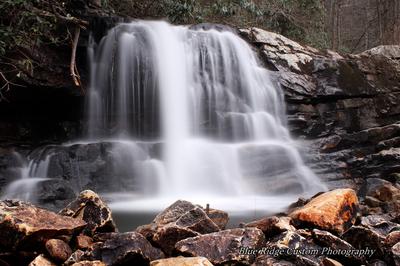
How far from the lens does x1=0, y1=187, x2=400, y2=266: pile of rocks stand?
3346 mm

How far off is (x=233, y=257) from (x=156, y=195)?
4.59 m

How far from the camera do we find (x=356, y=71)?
1224cm

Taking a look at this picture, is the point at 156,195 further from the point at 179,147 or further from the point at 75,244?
the point at 75,244

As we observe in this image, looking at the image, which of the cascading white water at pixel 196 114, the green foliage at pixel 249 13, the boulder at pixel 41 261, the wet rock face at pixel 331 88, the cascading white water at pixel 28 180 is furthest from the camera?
the green foliage at pixel 249 13

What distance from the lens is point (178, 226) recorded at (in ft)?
12.4

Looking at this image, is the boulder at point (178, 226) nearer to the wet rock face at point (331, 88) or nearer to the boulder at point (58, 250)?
the boulder at point (58, 250)

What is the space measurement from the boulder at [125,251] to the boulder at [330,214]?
4.68 ft

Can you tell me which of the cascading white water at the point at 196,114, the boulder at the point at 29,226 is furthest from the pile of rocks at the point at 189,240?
the cascading white water at the point at 196,114

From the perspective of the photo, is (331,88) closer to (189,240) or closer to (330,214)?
(330,214)

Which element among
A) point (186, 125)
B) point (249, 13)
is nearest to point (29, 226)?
point (186, 125)

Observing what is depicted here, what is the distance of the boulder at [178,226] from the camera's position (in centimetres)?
369

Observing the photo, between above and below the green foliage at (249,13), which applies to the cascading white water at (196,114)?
below

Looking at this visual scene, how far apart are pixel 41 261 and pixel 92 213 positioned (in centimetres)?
85

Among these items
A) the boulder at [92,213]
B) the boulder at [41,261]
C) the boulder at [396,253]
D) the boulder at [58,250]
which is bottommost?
the boulder at [396,253]
